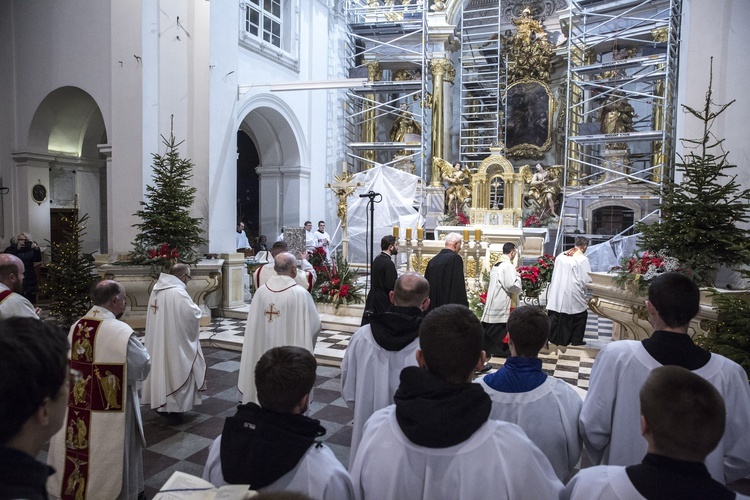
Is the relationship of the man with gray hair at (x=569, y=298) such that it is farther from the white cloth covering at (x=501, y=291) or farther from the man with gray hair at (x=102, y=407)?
the man with gray hair at (x=102, y=407)

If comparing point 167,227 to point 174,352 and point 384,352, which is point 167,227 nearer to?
point 174,352

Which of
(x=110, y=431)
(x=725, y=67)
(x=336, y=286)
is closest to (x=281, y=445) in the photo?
(x=110, y=431)

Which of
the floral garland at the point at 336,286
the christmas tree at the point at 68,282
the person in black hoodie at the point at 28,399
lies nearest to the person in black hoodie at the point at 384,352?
the person in black hoodie at the point at 28,399

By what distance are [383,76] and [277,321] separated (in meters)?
14.5

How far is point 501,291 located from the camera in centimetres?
730

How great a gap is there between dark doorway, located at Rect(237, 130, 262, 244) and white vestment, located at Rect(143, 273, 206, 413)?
13.1 m

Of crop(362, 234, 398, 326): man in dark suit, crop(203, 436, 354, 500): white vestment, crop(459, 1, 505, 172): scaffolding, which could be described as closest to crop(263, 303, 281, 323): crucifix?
crop(362, 234, 398, 326): man in dark suit

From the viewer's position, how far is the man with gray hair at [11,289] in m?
4.09

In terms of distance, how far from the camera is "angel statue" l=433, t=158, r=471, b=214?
15852mm

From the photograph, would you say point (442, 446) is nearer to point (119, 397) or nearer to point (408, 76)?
point (119, 397)

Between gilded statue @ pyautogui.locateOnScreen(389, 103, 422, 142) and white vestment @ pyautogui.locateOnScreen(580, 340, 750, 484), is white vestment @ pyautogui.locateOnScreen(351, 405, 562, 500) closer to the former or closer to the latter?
white vestment @ pyautogui.locateOnScreen(580, 340, 750, 484)

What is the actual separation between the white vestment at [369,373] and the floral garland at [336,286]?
6283 mm

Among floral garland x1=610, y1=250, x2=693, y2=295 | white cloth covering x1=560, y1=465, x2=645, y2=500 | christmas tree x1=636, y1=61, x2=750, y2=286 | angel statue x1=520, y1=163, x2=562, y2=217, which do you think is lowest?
white cloth covering x1=560, y1=465, x2=645, y2=500

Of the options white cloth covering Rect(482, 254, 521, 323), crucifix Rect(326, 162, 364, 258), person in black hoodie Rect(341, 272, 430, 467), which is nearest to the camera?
person in black hoodie Rect(341, 272, 430, 467)
